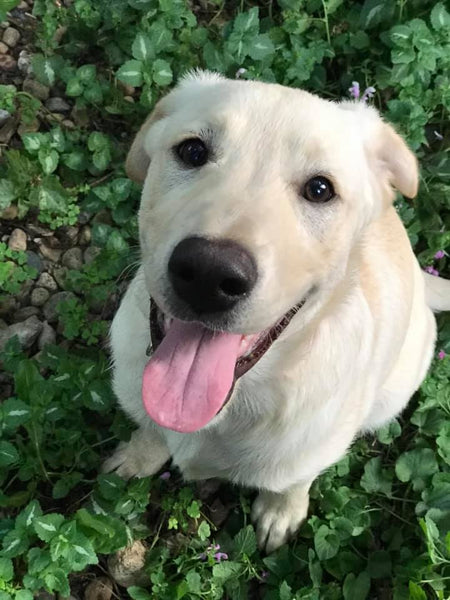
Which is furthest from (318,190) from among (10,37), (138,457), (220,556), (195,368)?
(10,37)

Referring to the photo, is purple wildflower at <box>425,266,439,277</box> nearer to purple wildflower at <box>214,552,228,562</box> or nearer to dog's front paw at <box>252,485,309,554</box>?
dog's front paw at <box>252,485,309,554</box>

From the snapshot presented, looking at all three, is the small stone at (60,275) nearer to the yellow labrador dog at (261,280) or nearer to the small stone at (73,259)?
the small stone at (73,259)

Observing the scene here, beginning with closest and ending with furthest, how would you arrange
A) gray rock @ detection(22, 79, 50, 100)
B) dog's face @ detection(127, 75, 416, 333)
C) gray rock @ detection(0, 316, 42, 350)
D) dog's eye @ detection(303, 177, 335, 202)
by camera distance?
dog's face @ detection(127, 75, 416, 333) → dog's eye @ detection(303, 177, 335, 202) → gray rock @ detection(0, 316, 42, 350) → gray rock @ detection(22, 79, 50, 100)

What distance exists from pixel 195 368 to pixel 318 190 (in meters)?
0.71

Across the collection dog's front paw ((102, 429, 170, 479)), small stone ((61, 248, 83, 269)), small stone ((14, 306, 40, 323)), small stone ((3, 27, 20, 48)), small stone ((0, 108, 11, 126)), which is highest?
small stone ((3, 27, 20, 48))

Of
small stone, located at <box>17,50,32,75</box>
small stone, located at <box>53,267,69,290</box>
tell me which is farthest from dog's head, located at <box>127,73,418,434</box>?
small stone, located at <box>17,50,32,75</box>

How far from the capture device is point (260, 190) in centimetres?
198

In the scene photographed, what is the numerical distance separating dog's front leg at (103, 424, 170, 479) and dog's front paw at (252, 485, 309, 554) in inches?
21.8

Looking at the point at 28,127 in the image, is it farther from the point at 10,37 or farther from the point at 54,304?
the point at 54,304

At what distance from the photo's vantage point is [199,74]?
2.65m

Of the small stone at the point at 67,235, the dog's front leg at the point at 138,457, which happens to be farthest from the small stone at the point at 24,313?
the dog's front leg at the point at 138,457

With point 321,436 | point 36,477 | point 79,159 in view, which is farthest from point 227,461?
point 79,159

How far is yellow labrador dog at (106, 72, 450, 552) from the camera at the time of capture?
1870 millimetres

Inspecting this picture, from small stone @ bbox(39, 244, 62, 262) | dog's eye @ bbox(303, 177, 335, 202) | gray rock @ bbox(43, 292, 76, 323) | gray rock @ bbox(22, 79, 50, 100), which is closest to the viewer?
dog's eye @ bbox(303, 177, 335, 202)
